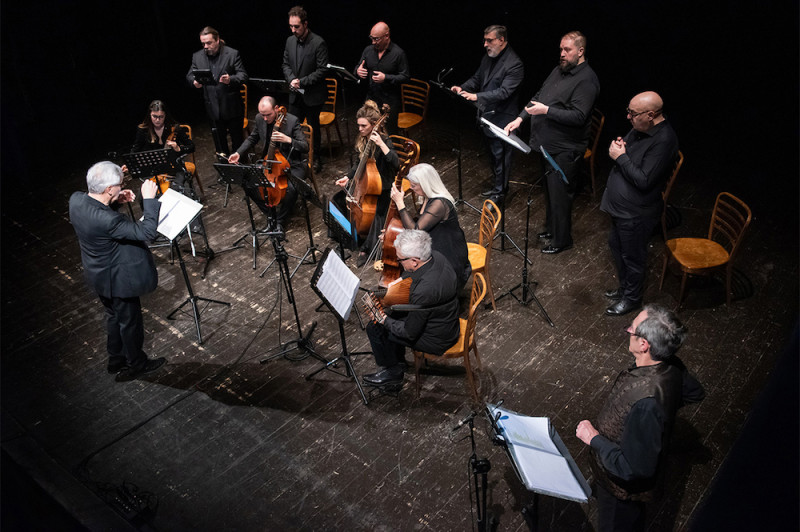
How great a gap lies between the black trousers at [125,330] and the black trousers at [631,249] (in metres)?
3.65

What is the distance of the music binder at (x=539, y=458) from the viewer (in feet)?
9.18

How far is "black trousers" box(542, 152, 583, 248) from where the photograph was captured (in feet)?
18.6

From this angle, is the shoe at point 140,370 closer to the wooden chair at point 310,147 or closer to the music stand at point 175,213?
the music stand at point 175,213

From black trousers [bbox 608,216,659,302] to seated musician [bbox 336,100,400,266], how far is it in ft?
6.35

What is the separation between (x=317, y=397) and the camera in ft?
15.4

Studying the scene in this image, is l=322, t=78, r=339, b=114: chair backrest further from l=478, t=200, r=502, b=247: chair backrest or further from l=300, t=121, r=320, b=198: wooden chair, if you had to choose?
l=478, t=200, r=502, b=247: chair backrest

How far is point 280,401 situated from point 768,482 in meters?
3.31

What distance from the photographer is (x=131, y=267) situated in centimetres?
464

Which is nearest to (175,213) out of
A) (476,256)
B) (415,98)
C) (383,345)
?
(383,345)

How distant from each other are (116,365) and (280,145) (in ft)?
8.15

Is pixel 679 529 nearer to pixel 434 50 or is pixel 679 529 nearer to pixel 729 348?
pixel 729 348

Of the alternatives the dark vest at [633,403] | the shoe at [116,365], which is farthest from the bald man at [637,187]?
the shoe at [116,365]

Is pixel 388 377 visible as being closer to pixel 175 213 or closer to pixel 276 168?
pixel 175 213

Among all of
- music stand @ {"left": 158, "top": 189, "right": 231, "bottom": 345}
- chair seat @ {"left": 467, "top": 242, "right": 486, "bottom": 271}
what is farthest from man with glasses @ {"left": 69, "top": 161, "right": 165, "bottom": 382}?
chair seat @ {"left": 467, "top": 242, "right": 486, "bottom": 271}
